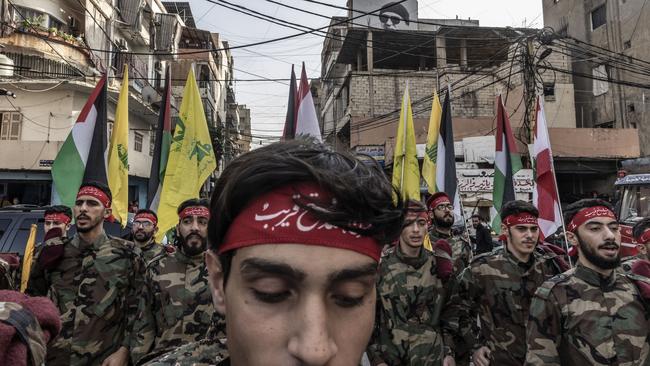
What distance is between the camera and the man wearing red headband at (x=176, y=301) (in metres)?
3.17

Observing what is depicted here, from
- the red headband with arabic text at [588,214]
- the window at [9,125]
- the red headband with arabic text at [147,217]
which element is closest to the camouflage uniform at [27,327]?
the red headband with arabic text at [588,214]

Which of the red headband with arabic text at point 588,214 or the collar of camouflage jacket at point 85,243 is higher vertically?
the red headband with arabic text at point 588,214

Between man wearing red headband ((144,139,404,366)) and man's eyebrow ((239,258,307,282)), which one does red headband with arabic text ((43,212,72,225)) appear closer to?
man wearing red headband ((144,139,404,366))

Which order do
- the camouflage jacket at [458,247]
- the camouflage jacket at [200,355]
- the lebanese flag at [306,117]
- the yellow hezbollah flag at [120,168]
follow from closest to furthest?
the camouflage jacket at [200,355], the yellow hezbollah flag at [120,168], the camouflage jacket at [458,247], the lebanese flag at [306,117]

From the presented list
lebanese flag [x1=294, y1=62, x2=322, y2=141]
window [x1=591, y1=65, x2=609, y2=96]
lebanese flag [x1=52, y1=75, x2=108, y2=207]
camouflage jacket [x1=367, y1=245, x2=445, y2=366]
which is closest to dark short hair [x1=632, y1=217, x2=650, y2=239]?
camouflage jacket [x1=367, y1=245, x2=445, y2=366]

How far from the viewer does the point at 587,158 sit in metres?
20.1

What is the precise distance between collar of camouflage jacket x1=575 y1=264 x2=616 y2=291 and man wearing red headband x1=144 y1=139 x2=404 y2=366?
2276 millimetres

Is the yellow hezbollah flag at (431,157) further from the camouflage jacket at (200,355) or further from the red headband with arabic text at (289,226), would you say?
the red headband with arabic text at (289,226)

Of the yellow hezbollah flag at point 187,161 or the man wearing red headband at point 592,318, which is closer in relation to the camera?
the man wearing red headband at point 592,318

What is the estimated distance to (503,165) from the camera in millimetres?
5953

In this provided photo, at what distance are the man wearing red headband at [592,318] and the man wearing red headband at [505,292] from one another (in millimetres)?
859

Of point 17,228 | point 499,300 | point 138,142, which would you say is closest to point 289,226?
point 499,300

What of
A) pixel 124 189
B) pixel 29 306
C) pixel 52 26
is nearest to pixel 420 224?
pixel 29 306

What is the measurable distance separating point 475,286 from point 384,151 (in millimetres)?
18920
